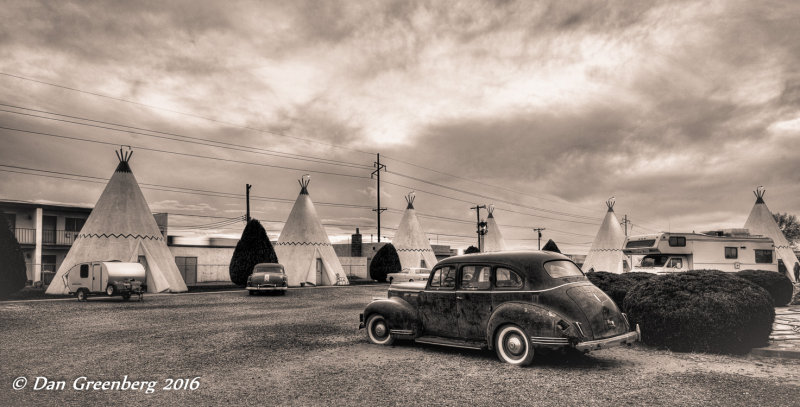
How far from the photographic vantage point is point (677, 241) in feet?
→ 61.4

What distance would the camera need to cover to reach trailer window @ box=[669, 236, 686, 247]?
1867 centimetres

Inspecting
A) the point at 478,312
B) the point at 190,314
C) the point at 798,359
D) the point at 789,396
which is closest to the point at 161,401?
the point at 478,312

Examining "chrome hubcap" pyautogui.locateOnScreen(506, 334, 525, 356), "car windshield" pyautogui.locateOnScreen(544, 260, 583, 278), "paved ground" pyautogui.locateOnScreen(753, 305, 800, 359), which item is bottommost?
"paved ground" pyautogui.locateOnScreen(753, 305, 800, 359)

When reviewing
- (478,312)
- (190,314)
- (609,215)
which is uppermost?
(609,215)

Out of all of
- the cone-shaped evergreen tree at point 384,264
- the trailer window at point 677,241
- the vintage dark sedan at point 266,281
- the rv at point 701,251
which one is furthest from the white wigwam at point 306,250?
the trailer window at point 677,241

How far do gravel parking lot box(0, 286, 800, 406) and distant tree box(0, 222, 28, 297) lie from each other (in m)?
13.7

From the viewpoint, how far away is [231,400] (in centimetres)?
520

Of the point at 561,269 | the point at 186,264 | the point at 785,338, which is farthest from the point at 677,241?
the point at 186,264

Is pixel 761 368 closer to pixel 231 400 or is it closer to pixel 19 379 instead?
pixel 231 400

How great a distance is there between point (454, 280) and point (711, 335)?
389 centimetres

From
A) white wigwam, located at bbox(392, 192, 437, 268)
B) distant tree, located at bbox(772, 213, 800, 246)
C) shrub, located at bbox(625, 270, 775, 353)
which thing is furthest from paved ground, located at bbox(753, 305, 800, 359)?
distant tree, located at bbox(772, 213, 800, 246)

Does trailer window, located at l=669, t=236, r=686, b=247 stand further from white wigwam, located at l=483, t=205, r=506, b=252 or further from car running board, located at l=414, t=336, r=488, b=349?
white wigwam, located at l=483, t=205, r=506, b=252

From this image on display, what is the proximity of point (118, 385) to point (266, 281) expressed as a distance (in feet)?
54.3

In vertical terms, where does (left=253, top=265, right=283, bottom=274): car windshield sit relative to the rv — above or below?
below
